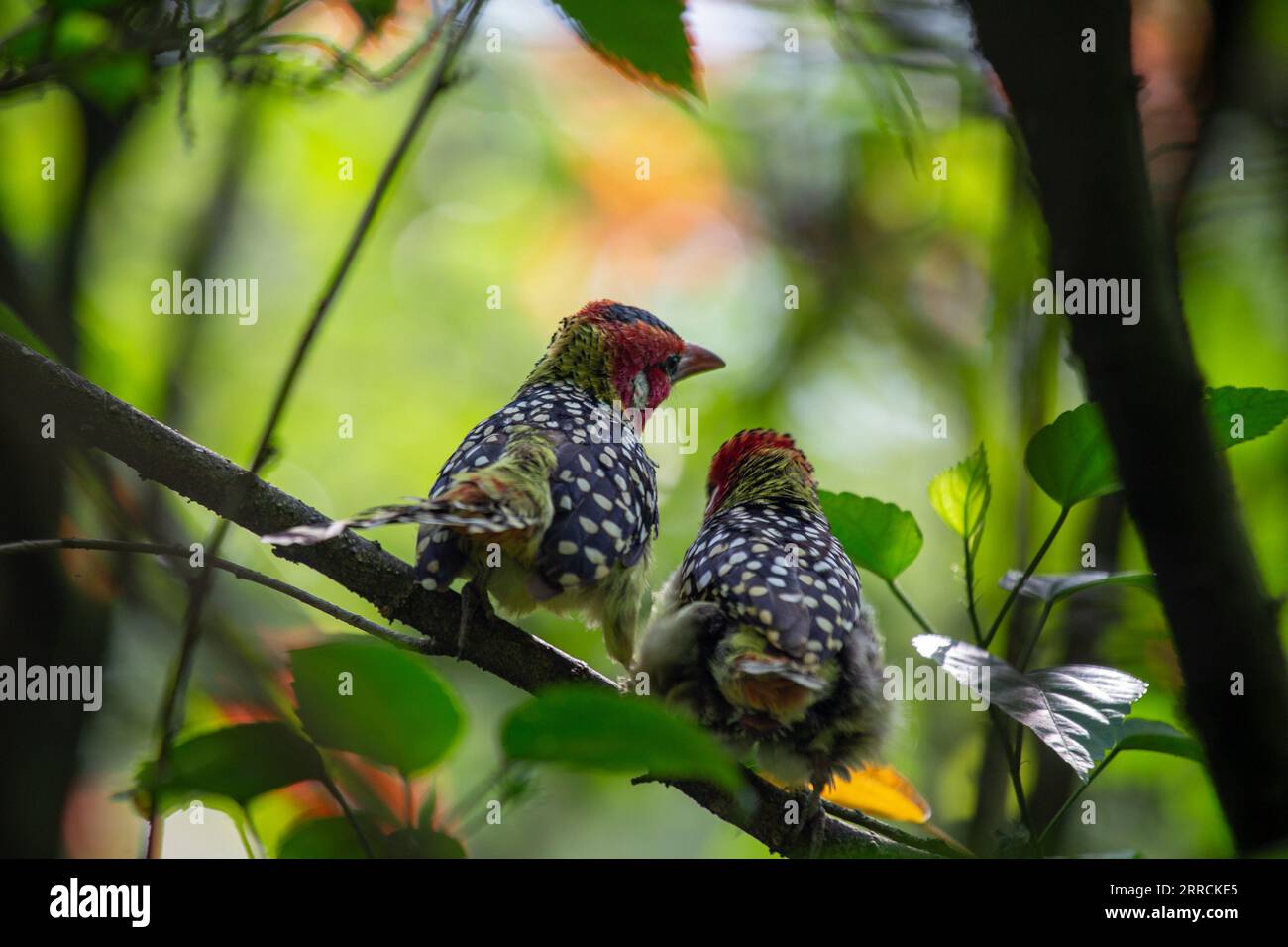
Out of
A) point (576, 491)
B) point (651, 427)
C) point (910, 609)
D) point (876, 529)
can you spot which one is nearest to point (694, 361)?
point (651, 427)

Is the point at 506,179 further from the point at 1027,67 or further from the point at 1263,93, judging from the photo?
the point at 1027,67

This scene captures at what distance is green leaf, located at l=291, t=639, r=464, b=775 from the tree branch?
89cm

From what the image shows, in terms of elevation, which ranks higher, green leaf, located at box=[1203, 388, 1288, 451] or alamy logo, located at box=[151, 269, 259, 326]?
alamy logo, located at box=[151, 269, 259, 326]

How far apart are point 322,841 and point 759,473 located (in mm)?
1853

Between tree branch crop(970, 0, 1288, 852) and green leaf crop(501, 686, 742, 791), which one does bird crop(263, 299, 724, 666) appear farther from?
tree branch crop(970, 0, 1288, 852)

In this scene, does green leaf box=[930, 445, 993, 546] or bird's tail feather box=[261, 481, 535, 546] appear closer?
bird's tail feather box=[261, 481, 535, 546]

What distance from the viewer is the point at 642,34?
97 centimetres

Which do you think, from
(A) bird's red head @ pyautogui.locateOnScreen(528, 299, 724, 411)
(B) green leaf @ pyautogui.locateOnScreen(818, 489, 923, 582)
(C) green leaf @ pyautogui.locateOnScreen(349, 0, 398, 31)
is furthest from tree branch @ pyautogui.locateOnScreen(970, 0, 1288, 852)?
(A) bird's red head @ pyautogui.locateOnScreen(528, 299, 724, 411)

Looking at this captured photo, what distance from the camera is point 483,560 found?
196cm

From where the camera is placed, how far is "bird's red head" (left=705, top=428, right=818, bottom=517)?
268 cm

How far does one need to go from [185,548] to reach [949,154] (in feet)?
12.4

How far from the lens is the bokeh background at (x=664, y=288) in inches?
110
